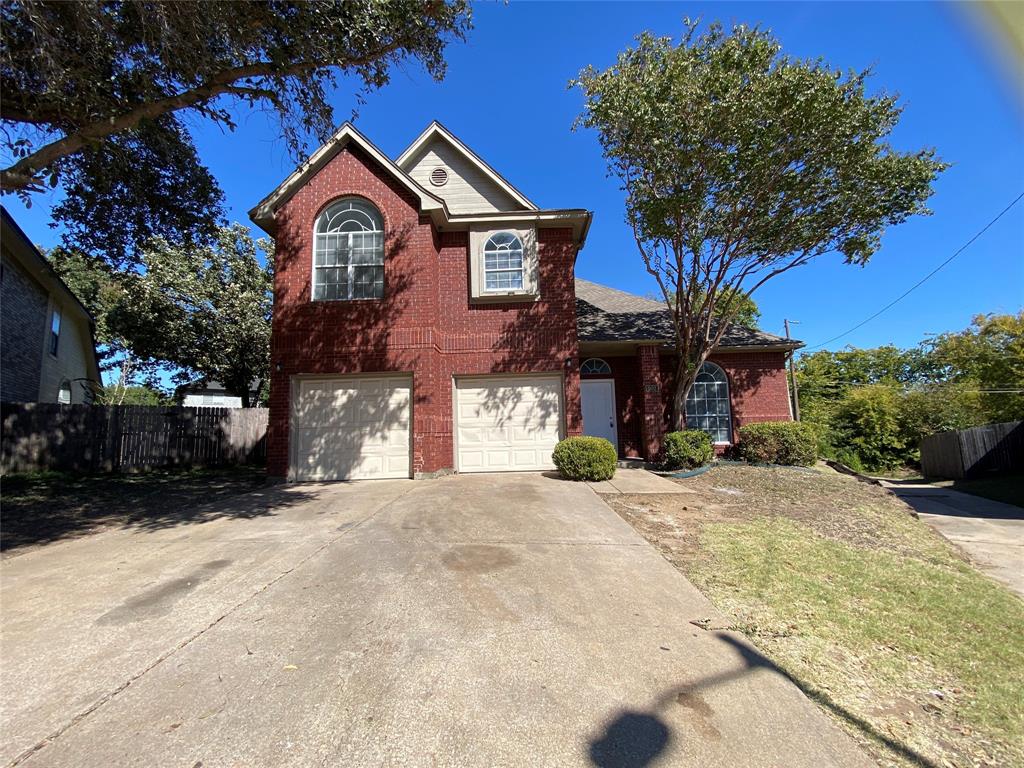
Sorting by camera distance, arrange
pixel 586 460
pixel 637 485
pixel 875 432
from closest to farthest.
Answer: pixel 637 485, pixel 586 460, pixel 875 432

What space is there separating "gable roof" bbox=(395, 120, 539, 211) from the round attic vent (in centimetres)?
69

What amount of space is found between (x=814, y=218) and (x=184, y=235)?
47.2ft

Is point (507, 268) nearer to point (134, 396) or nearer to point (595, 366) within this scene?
point (595, 366)

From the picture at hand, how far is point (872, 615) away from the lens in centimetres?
405

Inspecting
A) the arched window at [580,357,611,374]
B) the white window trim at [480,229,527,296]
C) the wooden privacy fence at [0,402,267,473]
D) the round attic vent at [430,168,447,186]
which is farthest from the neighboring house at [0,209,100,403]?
the arched window at [580,357,611,374]

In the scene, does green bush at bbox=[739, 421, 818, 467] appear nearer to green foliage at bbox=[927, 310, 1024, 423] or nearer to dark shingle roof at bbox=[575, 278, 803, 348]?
dark shingle roof at bbox=[575, 278, 803, 348]

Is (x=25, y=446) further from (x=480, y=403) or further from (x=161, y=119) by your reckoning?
(x=480, y=403)

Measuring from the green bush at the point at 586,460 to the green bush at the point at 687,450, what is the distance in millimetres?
2753

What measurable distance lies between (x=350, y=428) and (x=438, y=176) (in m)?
7.15

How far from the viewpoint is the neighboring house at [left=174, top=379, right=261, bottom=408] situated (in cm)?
2256

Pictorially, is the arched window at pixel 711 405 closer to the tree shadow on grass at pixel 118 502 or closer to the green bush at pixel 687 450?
the green bush at pixel 687 450

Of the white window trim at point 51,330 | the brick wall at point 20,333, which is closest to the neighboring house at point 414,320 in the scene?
the brick wall at point 20,333

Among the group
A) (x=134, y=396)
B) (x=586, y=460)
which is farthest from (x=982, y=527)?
(x=134, y=396)

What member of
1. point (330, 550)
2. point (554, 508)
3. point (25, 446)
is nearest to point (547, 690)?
point (330, 550)
